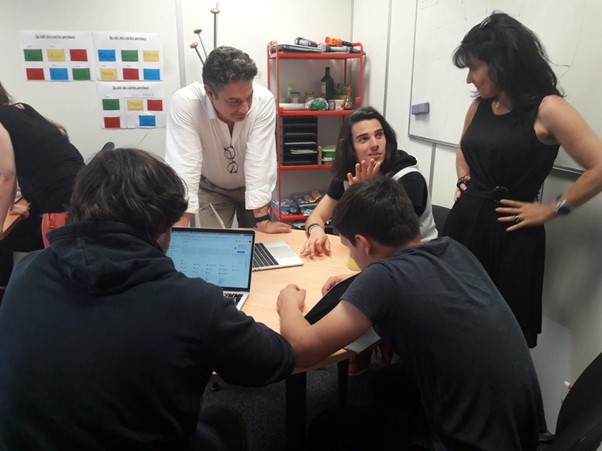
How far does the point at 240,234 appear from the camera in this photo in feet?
4.75

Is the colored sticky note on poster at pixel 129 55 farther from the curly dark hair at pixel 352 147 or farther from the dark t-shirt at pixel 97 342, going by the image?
the dark t-shirt at pixel 97 342

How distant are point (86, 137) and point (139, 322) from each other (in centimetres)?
298

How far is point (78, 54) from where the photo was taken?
3.15 metres

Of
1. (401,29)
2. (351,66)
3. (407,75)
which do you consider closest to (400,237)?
(407,75)

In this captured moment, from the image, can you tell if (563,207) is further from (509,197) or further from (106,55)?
(106,55)

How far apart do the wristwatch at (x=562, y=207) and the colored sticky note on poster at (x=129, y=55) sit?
2.90 meters

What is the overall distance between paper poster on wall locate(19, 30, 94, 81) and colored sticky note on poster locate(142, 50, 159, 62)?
355 mm

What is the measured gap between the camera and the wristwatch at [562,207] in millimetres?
1419

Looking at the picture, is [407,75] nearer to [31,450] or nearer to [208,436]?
[208,436]

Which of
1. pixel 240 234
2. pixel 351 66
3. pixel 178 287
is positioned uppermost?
pixel 351 66

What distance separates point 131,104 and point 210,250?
2.30 m

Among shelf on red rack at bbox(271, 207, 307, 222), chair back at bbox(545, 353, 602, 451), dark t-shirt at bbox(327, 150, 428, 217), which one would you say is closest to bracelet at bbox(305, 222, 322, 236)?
dark t-shirt at bbox(327, 150, 428, 217)

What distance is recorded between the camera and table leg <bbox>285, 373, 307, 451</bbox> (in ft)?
4.44

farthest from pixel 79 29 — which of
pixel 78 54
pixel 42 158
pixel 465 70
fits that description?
pixel 465 70
